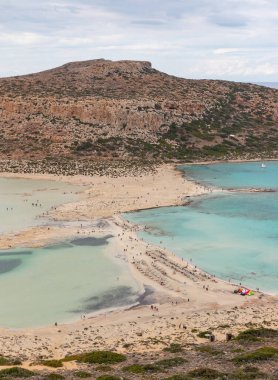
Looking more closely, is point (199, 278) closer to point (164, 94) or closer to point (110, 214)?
point (110, 214)

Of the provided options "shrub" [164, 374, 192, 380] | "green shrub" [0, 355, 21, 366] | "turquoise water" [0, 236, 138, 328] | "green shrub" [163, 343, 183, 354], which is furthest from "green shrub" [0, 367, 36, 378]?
"turquoise water" [0, 236, 138, 328]

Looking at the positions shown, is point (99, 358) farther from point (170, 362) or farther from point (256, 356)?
point (256, 356)

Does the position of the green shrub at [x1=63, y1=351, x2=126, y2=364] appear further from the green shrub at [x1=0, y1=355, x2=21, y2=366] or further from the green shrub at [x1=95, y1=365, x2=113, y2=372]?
the green shrub at [x1=0, y1=355, x2=21, y2=366]

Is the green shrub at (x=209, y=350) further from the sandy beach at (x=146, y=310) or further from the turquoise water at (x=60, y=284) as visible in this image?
the turquoise water at (x=60, y=284)

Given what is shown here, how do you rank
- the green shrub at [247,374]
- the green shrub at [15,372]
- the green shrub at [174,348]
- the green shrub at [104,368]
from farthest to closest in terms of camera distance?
the green shrub at [174,348] → the green shrub at [104,368] → the green shrub at [15,372] → the green shrub at [247,374]

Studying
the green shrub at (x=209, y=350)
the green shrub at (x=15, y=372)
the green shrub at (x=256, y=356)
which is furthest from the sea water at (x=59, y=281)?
the green shrub at (x=256, y=356)

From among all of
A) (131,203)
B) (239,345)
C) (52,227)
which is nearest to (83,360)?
(239,345)
